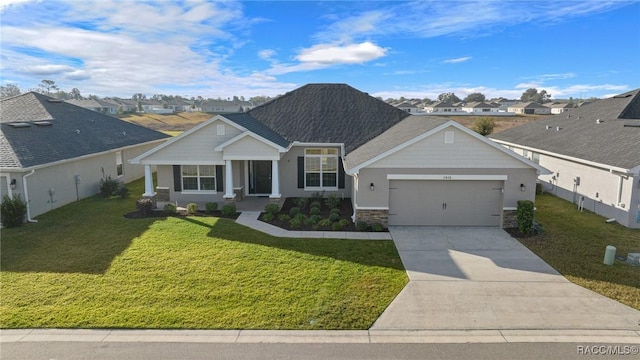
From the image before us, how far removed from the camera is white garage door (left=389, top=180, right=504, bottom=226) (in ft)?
46.0

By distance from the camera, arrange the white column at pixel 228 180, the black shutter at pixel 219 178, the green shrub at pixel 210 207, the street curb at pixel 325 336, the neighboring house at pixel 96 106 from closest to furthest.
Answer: the street curb at pixel 325 336, the green shrub at pixel 210 207, the white column at pixel 228 180, the black shutter at pixel 219 178, the neighboring house at pixel 96 106

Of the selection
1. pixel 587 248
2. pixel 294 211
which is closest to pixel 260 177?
pixel 294 211

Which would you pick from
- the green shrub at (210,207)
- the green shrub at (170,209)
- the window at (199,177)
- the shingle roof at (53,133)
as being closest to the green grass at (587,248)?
the green shrub at (210,207)

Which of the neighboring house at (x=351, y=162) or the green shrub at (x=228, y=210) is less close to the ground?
the neighboring house at (x=351, y=162)

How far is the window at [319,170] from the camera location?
18750 millimetres

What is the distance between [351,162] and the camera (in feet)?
50.1

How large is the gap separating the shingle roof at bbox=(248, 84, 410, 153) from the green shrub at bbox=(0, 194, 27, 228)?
424 inches

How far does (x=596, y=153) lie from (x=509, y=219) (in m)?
6.30

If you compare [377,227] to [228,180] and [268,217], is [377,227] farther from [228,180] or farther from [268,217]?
[228,180]

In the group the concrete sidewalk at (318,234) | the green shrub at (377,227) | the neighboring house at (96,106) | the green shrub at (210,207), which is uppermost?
the neighboring house at (96,106)

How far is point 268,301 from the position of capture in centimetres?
861

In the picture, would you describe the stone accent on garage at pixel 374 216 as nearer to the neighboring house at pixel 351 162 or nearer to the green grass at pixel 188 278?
the neighboring house at pixel 351 162

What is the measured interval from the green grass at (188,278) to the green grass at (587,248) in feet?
14.9

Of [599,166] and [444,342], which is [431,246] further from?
[599,166]
